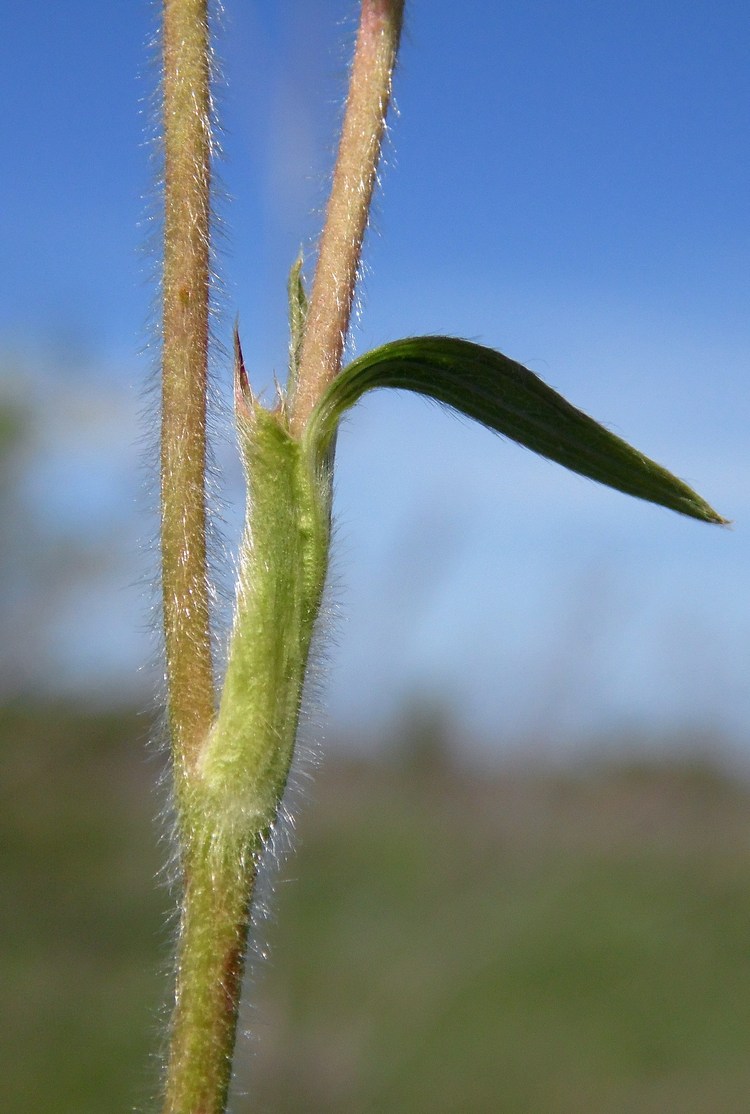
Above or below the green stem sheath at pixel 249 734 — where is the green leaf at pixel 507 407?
above

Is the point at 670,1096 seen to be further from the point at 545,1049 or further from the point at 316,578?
the point at 316,578

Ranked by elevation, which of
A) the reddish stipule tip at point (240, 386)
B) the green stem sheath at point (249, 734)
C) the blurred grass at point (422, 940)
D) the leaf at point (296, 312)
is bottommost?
the blurred grass at point (422, 940)

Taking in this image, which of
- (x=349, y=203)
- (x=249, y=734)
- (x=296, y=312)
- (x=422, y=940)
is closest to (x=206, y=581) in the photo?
(x=249, y=734)

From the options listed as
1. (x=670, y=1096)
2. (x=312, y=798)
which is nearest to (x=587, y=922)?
(x=670, y=1096)

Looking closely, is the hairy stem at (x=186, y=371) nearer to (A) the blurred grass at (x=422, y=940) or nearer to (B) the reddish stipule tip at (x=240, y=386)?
(B) the reddish stipule tip at (x=240, y=386)

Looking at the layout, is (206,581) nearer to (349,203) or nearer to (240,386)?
(240,386)

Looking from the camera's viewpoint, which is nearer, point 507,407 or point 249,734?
point 249,734

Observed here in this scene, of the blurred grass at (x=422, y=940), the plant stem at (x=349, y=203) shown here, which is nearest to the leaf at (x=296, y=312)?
the plant stem at (x=349, y=203)
